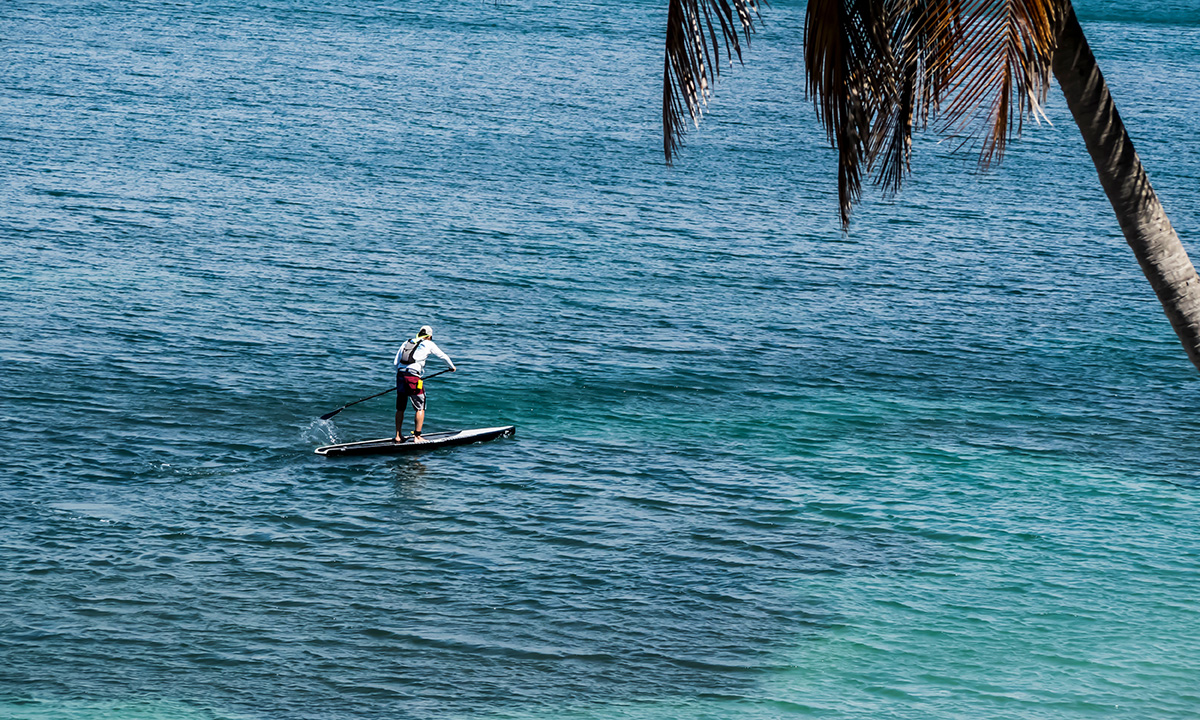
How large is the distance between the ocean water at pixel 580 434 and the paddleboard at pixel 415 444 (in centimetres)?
30

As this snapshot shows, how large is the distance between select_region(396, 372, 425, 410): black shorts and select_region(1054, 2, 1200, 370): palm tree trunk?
18.6 meters

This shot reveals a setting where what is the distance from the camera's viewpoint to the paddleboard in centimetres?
2677

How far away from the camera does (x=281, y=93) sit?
72.6m

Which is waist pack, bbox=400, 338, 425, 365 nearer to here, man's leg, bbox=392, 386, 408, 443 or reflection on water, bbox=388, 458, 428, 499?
man's leg, bbox=392, 386, 408, 443

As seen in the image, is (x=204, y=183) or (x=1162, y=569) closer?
(x=1162, y=569)

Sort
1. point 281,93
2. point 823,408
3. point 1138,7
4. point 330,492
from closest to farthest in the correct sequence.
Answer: point 330,492, point 823,408, point 281,93, point 1138,7

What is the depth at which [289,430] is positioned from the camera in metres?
28.5

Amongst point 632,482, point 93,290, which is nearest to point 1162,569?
point 632,482

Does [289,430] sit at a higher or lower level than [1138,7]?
lower

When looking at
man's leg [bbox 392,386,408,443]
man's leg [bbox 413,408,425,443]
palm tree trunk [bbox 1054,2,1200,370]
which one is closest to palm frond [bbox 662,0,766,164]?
palm tree trunk [bbox 1054,2,1200,370]

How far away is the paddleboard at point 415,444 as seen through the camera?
26766 millimetres

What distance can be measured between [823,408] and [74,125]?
142 feet

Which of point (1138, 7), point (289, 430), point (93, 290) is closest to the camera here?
point (289, 430)

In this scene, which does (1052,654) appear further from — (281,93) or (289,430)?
(281,93)
